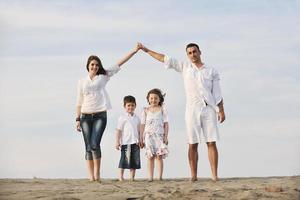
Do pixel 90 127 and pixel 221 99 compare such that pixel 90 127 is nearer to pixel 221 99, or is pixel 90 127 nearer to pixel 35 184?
pixel 35 184

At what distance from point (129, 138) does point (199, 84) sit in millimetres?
2104

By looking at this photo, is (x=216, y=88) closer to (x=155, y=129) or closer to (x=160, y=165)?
(x=155, y=129)

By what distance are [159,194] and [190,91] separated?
2391 mm

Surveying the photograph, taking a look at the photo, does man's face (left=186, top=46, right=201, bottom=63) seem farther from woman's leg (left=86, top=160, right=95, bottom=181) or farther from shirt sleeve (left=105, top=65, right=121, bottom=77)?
woman's leg (left=86, top=160, right=95, bottom=181)

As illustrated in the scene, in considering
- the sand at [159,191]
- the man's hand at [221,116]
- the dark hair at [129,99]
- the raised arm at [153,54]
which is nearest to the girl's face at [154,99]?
the dark hair at [129,99]

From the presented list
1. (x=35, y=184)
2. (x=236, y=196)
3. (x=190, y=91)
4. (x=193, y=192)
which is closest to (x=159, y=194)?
(x=193, y=192)

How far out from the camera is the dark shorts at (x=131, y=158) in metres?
11.3

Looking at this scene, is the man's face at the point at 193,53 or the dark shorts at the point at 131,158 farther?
the dark shorts at the point at 131,158

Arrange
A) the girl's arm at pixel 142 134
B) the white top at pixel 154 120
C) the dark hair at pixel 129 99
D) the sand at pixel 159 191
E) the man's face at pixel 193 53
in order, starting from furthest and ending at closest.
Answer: the dark hair at pixel 129 99 < the girl's arm at pixel 142 134 < the white top at pixel 154 120 < the man's face at pixel 193 53 < the sand at pixel 159 191

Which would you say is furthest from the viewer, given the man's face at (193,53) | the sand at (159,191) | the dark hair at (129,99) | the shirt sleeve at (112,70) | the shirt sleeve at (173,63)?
the dark hair at (129,99)

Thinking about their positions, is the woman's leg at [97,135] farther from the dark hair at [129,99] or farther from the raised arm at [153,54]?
the raised arm at [153,54]

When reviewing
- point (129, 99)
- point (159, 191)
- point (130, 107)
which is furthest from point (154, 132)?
point (159, 191)

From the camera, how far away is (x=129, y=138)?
11.3m

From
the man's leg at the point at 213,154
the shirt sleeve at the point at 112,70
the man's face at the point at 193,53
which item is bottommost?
the man's leg at the point at 213,154
